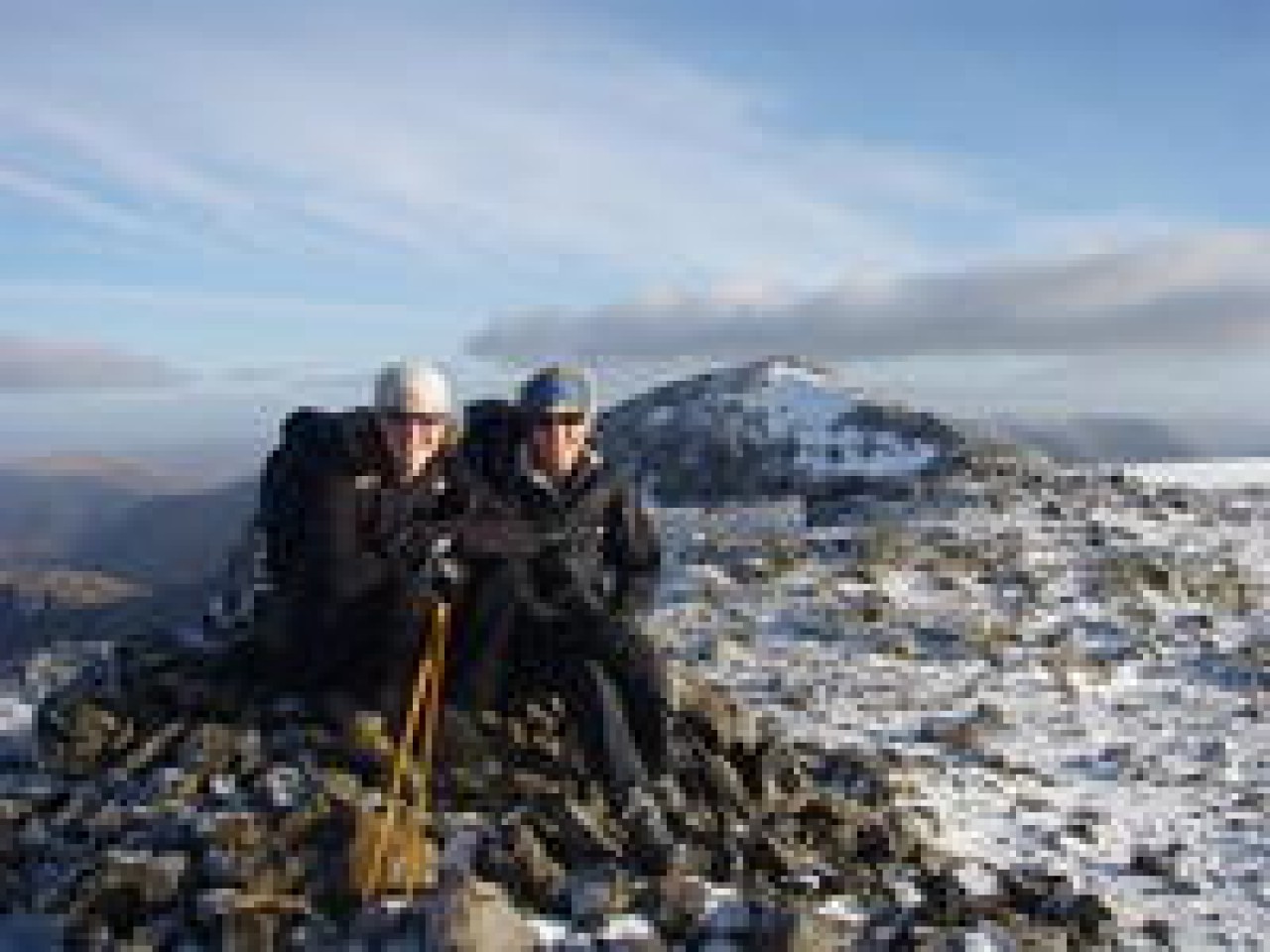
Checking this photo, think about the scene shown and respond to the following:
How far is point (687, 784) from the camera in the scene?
1445cm

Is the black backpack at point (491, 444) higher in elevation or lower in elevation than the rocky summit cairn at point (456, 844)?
higher

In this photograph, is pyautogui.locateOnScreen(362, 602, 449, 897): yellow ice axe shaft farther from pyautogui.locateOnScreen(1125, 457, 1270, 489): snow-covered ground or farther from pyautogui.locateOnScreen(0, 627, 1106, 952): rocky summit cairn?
pyautogui.locateOnScreen(1125, 457, 1270, 489): snow-covered ground

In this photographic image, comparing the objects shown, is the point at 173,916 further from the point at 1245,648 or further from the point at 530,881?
the point at 1245,648

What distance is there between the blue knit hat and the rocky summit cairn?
2.65m

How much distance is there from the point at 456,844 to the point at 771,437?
30.6 metres

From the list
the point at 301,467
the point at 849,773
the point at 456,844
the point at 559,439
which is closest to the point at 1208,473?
the point at 849,773

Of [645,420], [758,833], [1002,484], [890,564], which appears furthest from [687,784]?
[645,420]

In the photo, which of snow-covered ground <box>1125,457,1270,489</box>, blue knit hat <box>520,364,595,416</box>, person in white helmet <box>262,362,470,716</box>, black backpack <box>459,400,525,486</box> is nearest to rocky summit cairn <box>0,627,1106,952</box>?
person in white helmet <box>262,362,470,716</box>

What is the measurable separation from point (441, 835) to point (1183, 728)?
10.9 meters

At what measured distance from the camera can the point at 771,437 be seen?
42812mm

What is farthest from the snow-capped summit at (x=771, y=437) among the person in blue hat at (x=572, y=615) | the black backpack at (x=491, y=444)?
the black backpack at (x=491, y=444)

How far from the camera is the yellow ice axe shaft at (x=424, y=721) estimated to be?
1245 cm

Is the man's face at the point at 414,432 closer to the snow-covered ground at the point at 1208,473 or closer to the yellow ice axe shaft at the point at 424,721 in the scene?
the yellow ice axe shaft at the point at 424,721

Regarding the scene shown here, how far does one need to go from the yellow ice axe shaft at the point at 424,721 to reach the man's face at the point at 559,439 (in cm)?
159
